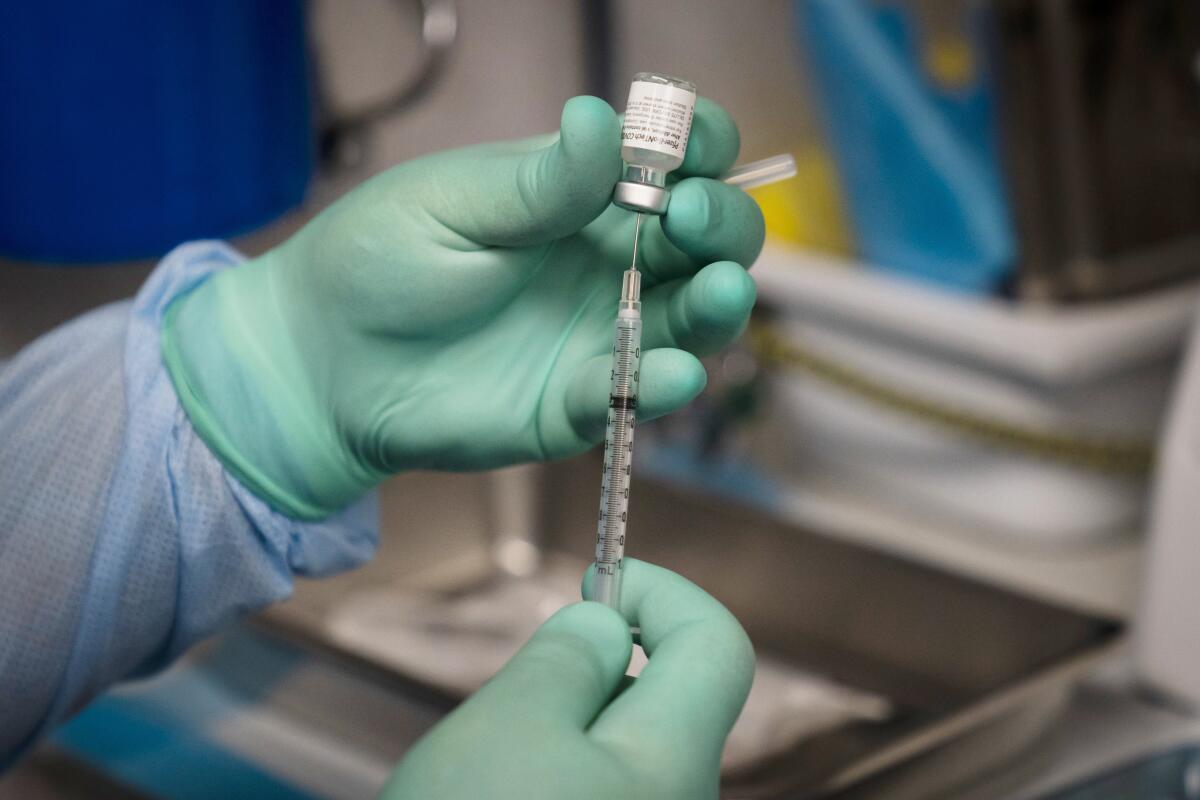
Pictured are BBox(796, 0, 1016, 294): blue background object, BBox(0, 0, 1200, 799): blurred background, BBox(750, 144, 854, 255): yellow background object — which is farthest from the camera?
BBox(750, 144, 854, 255): yellow background object

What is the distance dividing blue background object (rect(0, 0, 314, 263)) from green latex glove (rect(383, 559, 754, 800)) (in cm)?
57

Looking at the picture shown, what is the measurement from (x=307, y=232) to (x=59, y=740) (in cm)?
41

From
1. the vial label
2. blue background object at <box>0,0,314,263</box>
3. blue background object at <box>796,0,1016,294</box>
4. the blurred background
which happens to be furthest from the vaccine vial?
blue background object at <box>796,0,1016,294</box>

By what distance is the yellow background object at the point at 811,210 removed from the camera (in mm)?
1259

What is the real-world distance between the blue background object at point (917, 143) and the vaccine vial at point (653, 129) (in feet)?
2.20

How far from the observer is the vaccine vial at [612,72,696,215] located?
1.67ft

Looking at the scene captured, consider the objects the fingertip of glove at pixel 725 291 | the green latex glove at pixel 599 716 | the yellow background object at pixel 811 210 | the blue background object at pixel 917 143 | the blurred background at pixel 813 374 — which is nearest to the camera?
the green latex glove at pixel 599 716

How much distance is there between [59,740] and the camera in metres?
0.81

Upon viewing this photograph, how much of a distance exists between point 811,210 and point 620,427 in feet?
2.49

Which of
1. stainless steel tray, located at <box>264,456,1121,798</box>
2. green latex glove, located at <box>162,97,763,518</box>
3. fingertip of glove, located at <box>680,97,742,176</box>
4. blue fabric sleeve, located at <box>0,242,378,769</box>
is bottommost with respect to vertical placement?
stainless steel tray, located at <box>264,456,1121,798</box>

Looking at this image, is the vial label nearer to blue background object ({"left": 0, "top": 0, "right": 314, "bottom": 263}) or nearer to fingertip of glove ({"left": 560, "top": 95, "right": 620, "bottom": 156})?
fingertip of glove ({"left": 560, "top": 95, "right": 620, "bottom": 156})

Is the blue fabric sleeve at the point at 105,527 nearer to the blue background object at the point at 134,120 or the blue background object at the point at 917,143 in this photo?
the blue background object at the point at 134,120

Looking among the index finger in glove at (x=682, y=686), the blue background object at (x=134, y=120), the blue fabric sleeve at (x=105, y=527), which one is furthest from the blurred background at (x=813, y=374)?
the index finger in glove at (x=682, y=686)

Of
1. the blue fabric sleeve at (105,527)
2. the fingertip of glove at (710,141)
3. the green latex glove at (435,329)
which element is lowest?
the blue fabric sleeve at (105,527)
